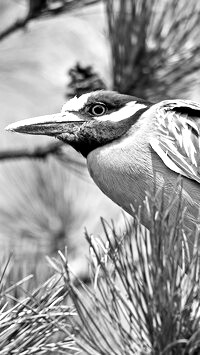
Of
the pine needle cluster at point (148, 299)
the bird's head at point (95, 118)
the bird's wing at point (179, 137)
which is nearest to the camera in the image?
the pine needle cluster at point (148, 299)

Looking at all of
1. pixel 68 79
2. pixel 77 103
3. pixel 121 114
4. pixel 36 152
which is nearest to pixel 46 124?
pixel 77 103

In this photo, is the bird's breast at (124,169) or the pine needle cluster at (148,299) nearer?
the pine needle cluster at (148,299)

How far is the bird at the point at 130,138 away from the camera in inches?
147

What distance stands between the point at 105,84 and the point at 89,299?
7.02ft

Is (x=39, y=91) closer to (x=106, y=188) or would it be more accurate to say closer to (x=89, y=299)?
(x=106, y=188)

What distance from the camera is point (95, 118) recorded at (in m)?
4.04

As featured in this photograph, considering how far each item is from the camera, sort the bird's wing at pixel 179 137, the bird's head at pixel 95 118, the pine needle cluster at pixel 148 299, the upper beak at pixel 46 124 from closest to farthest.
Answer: the pine needle cluster at pixel 148 299, the bird's wing at pixel 179 137, the upper beak at pixel 46 124, the bird's head at pixel 95 118

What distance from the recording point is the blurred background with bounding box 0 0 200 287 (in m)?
4.09

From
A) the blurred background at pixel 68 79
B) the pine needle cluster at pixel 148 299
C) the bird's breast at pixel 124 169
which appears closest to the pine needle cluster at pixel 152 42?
the blurred background at pixel 68 79

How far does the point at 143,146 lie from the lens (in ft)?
12.6

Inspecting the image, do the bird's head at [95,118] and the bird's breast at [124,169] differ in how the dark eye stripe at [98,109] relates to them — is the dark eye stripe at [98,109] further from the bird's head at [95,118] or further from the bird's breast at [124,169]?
the bird's breast at [124,169]

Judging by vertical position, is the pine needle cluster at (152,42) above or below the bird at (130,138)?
above

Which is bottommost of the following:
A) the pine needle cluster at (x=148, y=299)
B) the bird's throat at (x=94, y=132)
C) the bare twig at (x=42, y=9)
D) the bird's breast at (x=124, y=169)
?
the pine needle cluster at (x=148, y=299)

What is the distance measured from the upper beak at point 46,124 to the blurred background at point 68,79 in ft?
0.52
